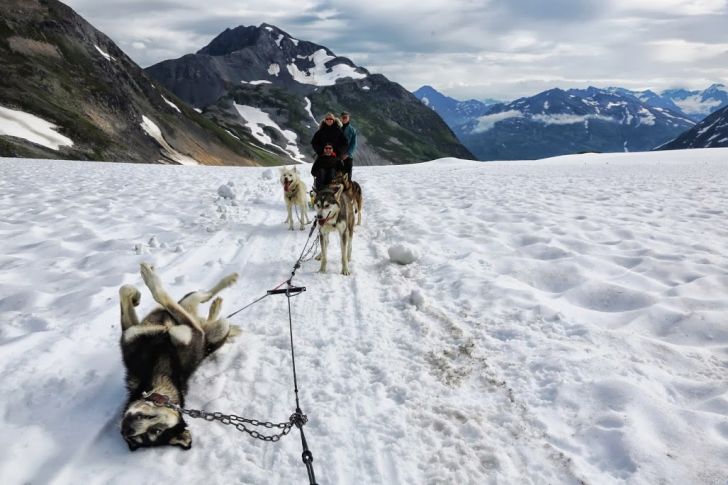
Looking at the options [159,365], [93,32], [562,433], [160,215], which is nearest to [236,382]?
[159,365]

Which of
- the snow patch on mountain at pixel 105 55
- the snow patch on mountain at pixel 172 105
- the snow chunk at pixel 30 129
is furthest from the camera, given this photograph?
the snow patch on mountain at pixel 172 105

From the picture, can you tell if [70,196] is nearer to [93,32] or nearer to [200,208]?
[200,208]

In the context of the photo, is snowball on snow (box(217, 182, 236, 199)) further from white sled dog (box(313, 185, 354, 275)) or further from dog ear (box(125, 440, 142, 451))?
dog ear (box(125, 440, 142, 451))

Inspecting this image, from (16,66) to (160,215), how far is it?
274ft

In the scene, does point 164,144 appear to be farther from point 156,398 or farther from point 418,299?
point 156,398

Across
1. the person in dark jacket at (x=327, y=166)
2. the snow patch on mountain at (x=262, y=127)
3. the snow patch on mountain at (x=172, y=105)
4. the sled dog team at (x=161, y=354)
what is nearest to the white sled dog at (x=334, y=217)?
the sled dog team at (x=161, y=354)

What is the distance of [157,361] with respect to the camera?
4.19m

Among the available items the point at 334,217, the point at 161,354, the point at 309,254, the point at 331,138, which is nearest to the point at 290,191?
the point at 331,138

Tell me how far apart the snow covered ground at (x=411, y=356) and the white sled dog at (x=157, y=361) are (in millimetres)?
223

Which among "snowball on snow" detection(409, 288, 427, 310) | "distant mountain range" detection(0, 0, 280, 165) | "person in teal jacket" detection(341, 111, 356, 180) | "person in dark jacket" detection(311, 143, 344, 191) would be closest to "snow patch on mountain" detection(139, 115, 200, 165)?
"distant mountain range" detection(0, 0, 280, 165)

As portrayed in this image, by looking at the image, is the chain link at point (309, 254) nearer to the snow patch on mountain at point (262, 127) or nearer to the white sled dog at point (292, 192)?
the white sled dog at point (292, 192)

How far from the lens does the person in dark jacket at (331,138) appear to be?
38.8 feet

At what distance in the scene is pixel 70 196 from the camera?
1401 cm

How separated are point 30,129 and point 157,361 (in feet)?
224
